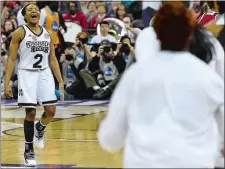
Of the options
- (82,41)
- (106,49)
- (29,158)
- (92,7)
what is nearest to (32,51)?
(29,158)

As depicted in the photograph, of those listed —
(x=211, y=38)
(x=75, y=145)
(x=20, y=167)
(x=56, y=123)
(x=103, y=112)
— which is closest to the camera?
(x=211, y=38)

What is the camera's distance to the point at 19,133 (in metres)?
13.0

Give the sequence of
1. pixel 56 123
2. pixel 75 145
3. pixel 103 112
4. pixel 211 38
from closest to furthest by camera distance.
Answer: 1. pixel 211 38
2. pixel 75 145
3. pixel 56 123
4. pixel 103 112

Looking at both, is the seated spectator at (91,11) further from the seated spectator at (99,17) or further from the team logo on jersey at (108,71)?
the team logo on jersey at (108,71)

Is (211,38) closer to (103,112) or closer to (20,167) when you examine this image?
(20,167)

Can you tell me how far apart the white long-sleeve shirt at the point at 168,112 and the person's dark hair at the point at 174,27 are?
61 millimetres

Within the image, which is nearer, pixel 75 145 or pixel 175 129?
pixel 175 129

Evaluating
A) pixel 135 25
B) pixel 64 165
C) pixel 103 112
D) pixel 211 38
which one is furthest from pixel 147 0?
pixel 211 38

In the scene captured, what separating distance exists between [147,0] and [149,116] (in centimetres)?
1528

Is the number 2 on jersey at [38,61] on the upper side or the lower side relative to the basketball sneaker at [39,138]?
upper

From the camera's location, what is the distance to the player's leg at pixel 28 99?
10195 mm

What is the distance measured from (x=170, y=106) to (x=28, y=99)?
19.2ft

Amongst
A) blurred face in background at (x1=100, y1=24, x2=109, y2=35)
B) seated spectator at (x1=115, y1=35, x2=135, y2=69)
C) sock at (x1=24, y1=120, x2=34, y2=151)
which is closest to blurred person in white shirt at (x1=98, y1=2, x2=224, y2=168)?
sock at (x1=24, y1=120, x2=34, y2=151)

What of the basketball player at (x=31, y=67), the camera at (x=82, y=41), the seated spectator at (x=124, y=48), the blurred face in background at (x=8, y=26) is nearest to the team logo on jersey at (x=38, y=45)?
the basketball player at (x=31, y=67)
